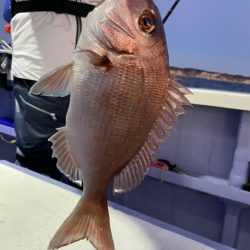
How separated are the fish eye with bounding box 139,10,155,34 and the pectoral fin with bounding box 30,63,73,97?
0.61 feet

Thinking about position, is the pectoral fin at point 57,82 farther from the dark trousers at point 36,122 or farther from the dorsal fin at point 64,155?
the dark trousers at point 36,122

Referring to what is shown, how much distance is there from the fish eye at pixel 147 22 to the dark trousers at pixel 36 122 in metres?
0.96

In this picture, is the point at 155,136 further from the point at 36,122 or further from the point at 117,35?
the point at 36,122

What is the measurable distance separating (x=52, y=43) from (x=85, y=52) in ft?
2.97

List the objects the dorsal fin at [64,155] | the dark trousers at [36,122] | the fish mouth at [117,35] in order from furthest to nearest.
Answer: the dark trousers at [36,122], the dorsal fin at [64,155], the fish mouth at [117,35]

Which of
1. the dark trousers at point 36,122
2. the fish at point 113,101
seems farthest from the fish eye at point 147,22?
the dark trousers at point 36,122

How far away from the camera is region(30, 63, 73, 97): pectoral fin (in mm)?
846

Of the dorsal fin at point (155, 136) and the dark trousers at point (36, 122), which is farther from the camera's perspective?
the dark trousers at point (36, 122)

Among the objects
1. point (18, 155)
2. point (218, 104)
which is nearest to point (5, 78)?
point (18, 155)

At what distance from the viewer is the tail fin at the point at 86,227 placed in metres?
0.85

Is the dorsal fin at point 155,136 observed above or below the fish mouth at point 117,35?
below

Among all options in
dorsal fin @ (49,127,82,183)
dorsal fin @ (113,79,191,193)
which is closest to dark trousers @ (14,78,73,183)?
dorsal fin @ (49,127,82,183)

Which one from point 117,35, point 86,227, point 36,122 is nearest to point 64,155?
point 86,227

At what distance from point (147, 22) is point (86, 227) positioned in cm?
50
